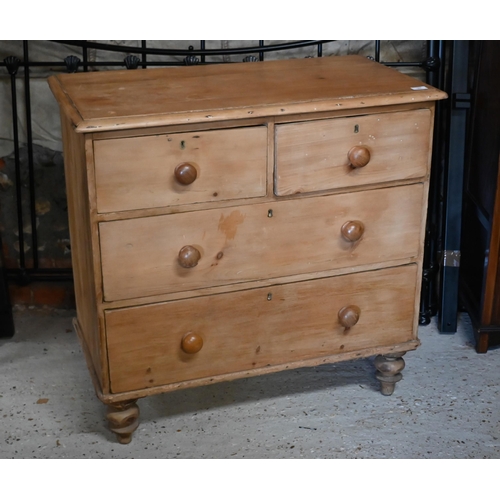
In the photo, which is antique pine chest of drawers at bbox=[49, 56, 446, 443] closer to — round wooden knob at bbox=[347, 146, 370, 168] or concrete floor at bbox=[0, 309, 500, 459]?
round wooden knob at bbox=[347, 146, 370, 168]

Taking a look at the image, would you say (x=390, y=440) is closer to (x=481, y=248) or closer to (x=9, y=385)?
(x=481, y=248)

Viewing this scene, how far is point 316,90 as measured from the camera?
7.16 ft

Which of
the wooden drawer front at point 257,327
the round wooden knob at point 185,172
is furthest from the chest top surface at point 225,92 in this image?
the wooden drawer front at point 257,327

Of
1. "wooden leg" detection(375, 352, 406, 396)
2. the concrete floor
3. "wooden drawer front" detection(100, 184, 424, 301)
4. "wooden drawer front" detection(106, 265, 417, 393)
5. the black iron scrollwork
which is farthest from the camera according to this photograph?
the black iron scrollwork

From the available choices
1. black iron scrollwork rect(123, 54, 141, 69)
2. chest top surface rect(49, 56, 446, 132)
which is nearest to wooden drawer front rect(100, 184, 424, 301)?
chest top surface rect(49, 56, 446, 132)

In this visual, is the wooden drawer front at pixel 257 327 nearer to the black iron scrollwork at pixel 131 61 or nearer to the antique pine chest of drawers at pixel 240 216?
the antique pine chest of drawers at pixel 240 216

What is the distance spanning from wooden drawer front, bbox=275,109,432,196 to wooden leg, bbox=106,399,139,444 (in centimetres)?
74

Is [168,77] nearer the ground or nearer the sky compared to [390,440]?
nearer the sky

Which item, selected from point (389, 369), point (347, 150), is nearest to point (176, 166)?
point (347, 150)

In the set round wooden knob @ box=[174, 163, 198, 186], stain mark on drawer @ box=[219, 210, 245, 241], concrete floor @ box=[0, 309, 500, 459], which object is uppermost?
round wooden knob @ box=[174, 163, 198, 186]

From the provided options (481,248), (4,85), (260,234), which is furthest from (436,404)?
(4,85)

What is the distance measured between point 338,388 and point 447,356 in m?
0.43

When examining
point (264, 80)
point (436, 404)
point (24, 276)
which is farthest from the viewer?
point (24, 276)

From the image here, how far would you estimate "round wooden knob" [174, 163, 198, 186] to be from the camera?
202cm
